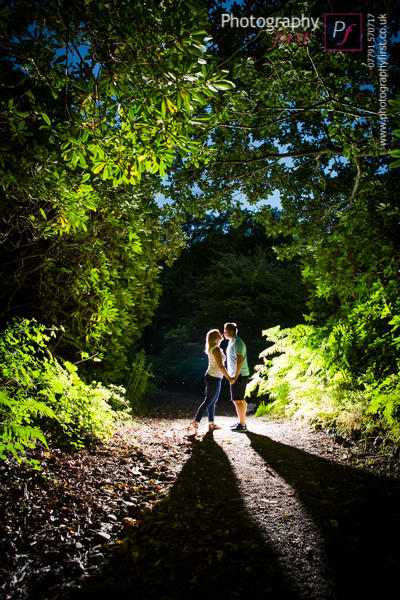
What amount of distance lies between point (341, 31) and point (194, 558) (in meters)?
7.32

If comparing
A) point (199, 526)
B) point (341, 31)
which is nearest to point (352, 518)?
point (199, 526)

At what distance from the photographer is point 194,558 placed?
1697 millimetres

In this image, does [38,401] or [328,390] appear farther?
[328,390]

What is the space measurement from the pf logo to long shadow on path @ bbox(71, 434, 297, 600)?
6406 mm

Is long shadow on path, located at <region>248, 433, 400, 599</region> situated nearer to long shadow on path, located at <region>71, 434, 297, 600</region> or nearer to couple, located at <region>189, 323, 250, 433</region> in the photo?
long shadow on path, located at <region>71, 434, 297, 600</region>

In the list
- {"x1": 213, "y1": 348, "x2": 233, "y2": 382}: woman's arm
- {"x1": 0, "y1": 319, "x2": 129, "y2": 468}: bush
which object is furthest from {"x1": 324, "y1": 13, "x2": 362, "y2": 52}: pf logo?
{"x1": 0, "y1": 319, "x2": 129, "y2": 468}: bush

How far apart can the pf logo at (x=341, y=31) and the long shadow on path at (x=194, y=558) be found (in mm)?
6406

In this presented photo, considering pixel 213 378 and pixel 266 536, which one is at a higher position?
pixel 213 378

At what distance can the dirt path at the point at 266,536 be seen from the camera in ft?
4.71

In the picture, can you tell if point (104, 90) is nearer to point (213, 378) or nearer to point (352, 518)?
point (352, 518)

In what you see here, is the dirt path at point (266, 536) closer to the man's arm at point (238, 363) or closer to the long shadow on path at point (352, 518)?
the long shadow on path at point (352, 518)

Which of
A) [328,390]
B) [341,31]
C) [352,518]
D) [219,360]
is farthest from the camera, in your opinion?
[219,360]

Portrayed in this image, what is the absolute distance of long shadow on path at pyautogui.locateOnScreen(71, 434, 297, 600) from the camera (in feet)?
4.67

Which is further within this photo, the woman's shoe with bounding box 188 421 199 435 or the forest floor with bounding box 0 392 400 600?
the woman's shoe with bounding box 188 421 199 435
